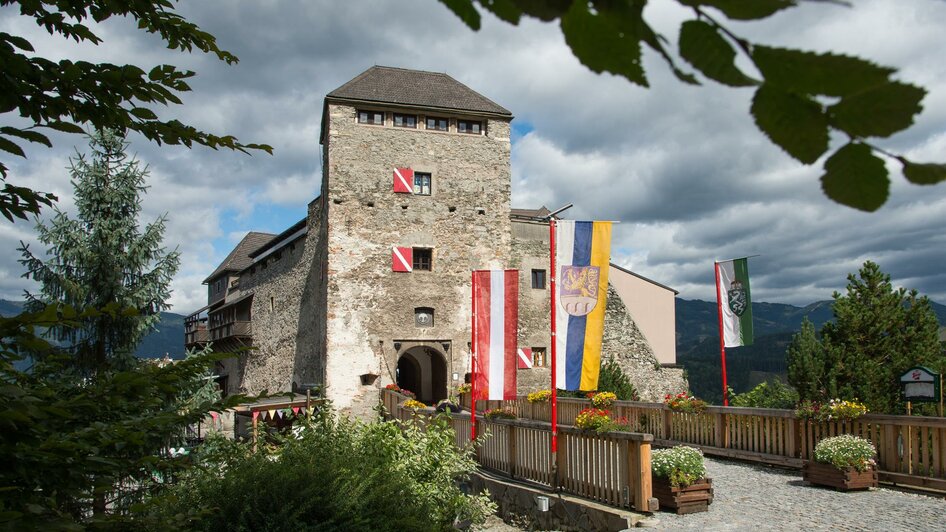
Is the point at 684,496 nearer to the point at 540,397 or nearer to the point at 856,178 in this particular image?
the point at 540,397

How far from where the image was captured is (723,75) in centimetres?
76

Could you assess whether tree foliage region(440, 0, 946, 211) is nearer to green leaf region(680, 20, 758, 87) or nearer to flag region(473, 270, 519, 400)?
green leaf region(680, 20, 758, 87)

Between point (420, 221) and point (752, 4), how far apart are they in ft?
63.4

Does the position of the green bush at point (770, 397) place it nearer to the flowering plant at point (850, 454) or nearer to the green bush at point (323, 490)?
the flowering plant at point (850, 454)

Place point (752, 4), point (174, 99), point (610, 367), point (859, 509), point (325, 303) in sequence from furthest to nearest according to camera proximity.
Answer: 1. point (325, 303)
2. point (610, 367)
3. point (859, 509)
4. point (174, 99)
5. point (752, 4)

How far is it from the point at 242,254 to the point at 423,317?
61.1ft

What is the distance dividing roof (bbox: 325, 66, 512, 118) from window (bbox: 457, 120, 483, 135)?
1.29 ft

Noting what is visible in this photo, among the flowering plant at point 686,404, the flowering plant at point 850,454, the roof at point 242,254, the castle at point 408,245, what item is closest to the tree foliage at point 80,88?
the flowering plant at point 850,454

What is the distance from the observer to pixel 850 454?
25.3 feet

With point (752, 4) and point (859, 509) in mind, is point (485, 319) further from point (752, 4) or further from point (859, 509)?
point (752, 4)

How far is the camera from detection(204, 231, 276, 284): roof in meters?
33.7

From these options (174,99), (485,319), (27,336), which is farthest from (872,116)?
(485,319)

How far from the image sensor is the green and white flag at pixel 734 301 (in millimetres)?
11367

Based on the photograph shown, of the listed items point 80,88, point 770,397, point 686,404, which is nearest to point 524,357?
point 770,397
